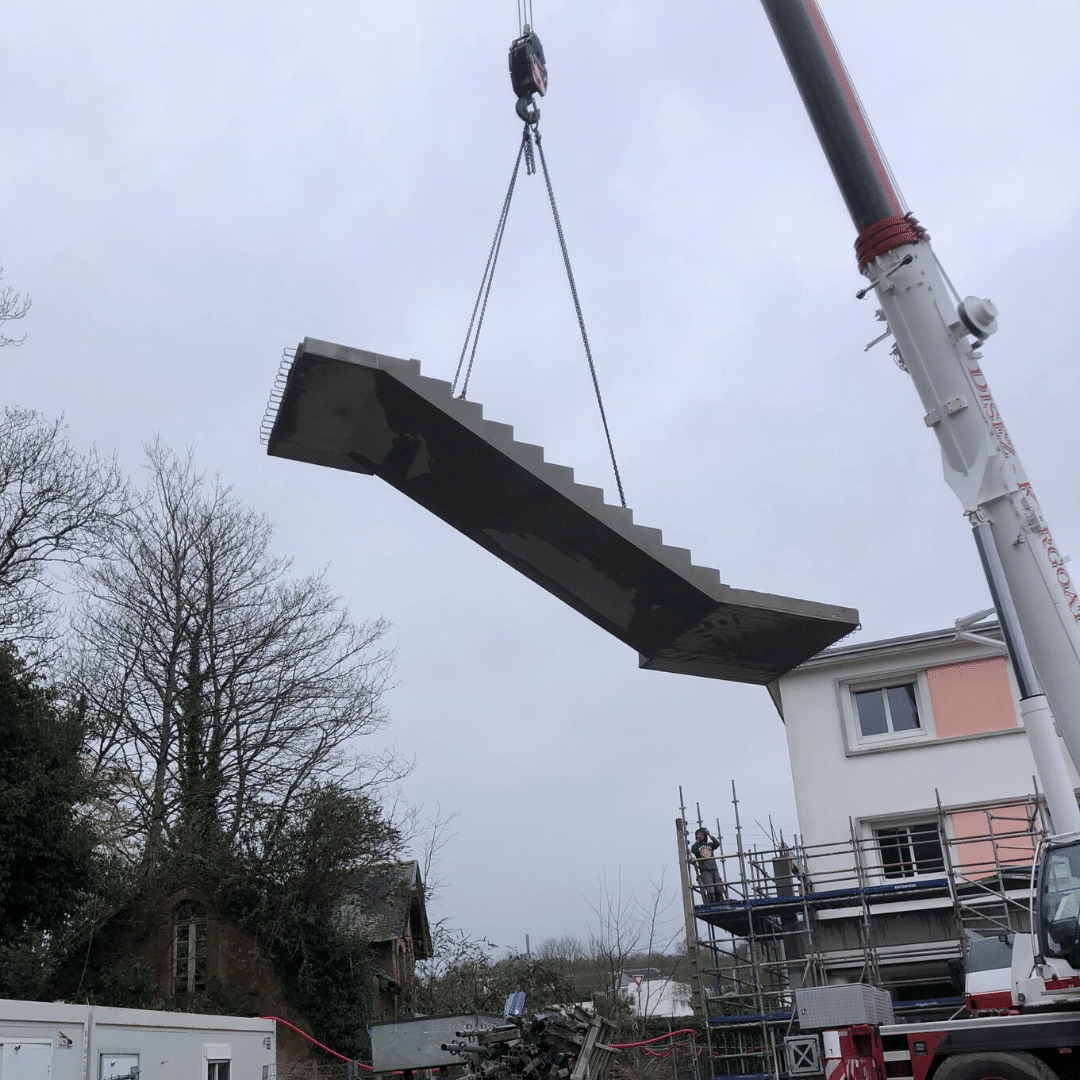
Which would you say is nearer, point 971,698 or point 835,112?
point 835,112

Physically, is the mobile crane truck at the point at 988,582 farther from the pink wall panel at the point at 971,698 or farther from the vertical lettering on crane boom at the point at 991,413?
the pink wall panel at the point at 971,698

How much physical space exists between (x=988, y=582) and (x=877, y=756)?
Answer: 9.90 meters

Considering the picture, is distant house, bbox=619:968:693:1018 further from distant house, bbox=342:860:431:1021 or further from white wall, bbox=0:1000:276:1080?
white wall, bbox=0:1000:276:1080

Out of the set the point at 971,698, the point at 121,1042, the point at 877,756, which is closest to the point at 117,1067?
the point at 121,1042

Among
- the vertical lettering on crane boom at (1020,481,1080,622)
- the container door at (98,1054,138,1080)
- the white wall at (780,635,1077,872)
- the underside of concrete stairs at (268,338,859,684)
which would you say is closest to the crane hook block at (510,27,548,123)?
the underside of concrete stairs at (268,338,859,684)

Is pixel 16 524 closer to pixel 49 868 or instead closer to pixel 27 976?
pixel 49 868

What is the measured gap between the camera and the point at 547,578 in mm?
15734

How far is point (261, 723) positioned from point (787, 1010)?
13207 millimetres

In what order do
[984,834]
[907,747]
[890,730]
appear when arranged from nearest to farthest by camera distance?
1. [984,834]
2. [907,747]
3. [890,730]

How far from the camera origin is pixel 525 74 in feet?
50.7

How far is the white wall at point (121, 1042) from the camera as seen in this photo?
7.59 m

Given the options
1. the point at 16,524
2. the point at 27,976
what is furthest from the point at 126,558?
the point at 27,976

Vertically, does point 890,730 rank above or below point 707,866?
above

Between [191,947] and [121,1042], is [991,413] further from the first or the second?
[191,947]
